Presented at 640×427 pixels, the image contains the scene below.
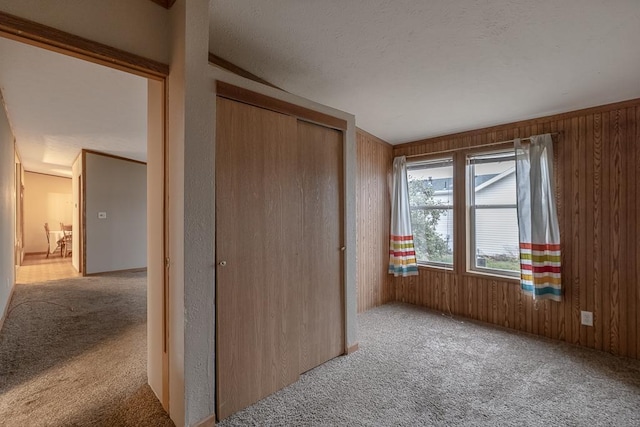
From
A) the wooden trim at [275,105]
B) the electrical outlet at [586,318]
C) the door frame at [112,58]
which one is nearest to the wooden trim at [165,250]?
the door frame at [112,58]

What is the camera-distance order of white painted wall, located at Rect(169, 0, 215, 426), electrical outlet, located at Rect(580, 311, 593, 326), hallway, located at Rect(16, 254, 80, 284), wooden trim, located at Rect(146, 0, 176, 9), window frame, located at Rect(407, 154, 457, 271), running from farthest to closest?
hallway, located at Rect(16, 254, 80, 284), window frame, located at Rect(407, 154, 457, 271), electrical outlet, located at Rect(580, 311, 593, 326), wooden trim, located at Rect(146, 0, 176, 9), white painted wall, located at Rect(169, 0, 215, 426)

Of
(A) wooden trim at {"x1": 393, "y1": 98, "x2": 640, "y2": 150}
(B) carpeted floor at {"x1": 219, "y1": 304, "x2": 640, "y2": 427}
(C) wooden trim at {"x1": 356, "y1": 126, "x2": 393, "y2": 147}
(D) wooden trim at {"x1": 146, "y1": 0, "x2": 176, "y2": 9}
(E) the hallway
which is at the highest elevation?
(D) wooden trim at {"x1": 146, "y1": 0, "x2": 176, "y2": 9}

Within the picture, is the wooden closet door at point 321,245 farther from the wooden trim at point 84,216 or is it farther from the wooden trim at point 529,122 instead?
the wooden trim at point 84,216

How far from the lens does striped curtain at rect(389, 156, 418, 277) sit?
12.8ft

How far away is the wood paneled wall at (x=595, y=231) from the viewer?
8.39 ft

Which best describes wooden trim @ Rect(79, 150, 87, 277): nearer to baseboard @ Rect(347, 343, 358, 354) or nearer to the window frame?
baseboard @ Rect(347, 343, 358, 354)

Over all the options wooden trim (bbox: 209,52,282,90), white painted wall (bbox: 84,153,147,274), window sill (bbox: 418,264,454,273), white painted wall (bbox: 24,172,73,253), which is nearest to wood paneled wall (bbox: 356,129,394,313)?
window sill (bbox: 418,264,454,273)

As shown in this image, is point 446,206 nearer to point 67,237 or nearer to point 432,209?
point 432,209

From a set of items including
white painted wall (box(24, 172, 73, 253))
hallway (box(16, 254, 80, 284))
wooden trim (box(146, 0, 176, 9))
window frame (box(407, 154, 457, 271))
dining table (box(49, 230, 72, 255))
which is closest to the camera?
wooden trim (box(146, 0, 176, 9))

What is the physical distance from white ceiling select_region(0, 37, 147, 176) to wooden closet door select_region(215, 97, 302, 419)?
1661 millimetres

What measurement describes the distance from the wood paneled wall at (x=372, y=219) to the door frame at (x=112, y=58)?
233 cm

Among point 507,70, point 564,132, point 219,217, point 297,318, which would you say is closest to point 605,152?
point 564,132

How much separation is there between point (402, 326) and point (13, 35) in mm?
3590

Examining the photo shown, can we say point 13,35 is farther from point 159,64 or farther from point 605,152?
point 605,152
